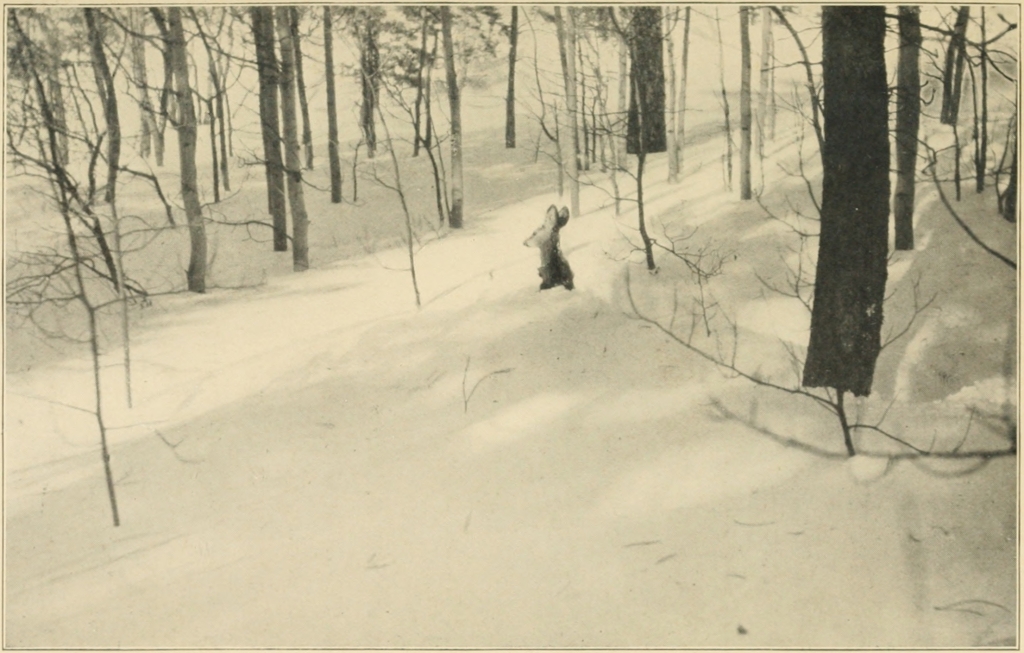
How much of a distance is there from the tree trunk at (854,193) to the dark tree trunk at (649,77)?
6.10 meters

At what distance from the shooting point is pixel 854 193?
4.50 m

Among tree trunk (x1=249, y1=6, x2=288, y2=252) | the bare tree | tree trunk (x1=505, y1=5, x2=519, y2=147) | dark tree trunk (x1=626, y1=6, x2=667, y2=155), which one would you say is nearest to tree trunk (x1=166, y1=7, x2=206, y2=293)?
tree trunk (x1=249, y1=6, x2=288, y2=252)

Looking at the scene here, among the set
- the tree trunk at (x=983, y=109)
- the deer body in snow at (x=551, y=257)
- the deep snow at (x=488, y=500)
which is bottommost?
the deep snow at (x=488, y=500)

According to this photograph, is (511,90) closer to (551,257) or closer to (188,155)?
(188,155)

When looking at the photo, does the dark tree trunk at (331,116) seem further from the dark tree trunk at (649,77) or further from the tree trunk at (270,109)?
the dark tree trunk at (649,77)

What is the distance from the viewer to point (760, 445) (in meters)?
4.48

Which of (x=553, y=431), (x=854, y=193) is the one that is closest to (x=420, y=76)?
(x=553, y=431)

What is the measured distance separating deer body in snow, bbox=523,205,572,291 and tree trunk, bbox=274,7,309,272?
2780 millimetres

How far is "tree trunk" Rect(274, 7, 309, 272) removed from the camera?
806 cm

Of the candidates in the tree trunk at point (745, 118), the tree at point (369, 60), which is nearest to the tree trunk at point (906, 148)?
the tree trunk at point (745, 118)

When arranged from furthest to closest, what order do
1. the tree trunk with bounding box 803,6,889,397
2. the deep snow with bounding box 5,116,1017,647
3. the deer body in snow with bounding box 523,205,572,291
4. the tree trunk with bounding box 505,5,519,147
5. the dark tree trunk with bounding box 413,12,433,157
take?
the tree trunk with bounding box 505,5,519,147 < the dark tree trunk with bounding box 413,12,433,157 < the deer body in snow with bounding box 523,205,572,291 < the tree trunk with bounding box 803,6,889,397 < the deep snow with bounding box 5,116,1017,647

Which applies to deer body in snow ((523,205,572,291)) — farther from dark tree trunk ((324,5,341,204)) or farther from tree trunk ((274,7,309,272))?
dark tree trunk ((324,5,341,204))

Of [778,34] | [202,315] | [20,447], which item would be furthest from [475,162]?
[20,447]

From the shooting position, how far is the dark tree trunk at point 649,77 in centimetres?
1102
